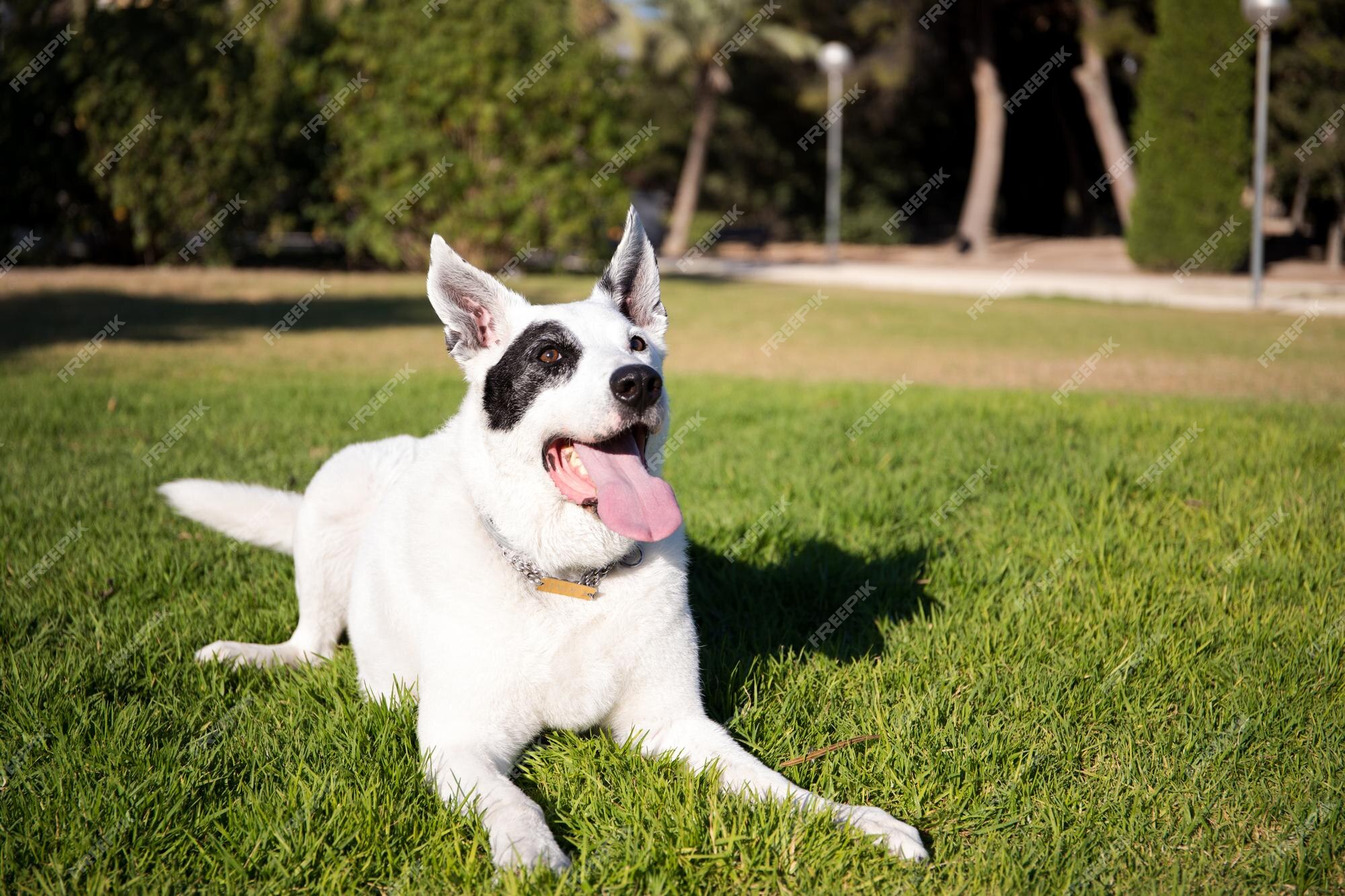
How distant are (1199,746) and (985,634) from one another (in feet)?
2.78

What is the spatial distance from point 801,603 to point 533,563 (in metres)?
1.59

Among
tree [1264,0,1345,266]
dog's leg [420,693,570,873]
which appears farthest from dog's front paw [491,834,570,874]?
tree [1264,0,1345,266]

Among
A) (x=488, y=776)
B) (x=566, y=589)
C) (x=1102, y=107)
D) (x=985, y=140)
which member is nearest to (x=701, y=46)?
(x=985, y=140)

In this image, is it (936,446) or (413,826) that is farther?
(936,446)

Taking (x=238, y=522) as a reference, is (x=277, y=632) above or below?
below

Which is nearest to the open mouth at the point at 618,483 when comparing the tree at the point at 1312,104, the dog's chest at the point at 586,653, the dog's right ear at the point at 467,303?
the dog's chest at the point at 586,653

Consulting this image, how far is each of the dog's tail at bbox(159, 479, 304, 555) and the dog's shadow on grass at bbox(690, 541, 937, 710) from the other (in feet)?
5.58

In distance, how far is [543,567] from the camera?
2.82m

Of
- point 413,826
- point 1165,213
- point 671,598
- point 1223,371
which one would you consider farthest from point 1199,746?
point 1165,213

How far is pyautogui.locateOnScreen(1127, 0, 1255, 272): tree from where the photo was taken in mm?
21469

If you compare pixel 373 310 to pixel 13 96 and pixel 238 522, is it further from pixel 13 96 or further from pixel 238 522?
pixel 238 522

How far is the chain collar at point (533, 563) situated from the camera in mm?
2818

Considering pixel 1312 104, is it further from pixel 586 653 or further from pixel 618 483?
pixel 586 653

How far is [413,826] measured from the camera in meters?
2.55
